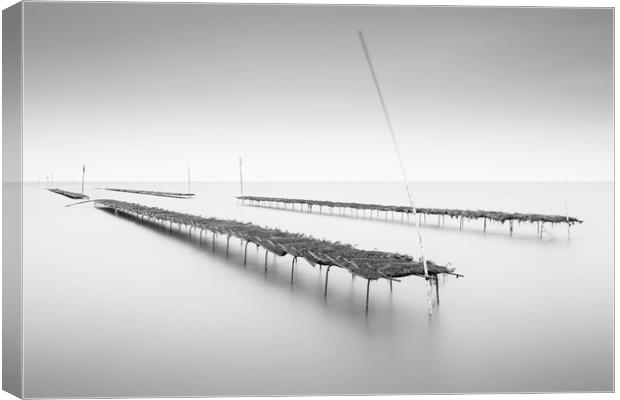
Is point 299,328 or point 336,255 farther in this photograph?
point 336,255

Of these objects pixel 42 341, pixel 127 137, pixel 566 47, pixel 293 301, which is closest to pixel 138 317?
pixel 42 341

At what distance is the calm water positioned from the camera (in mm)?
5293

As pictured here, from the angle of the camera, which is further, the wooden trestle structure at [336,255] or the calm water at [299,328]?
the wooden trestle structure at [336,255]

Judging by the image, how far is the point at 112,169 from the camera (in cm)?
1353

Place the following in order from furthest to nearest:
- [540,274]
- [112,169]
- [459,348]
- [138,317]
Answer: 1. [112,169]
2. [540,274]
3. [138,317]
4. [459,348]

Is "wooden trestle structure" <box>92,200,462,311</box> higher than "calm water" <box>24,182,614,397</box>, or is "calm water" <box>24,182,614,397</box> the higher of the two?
"wooden trestle structure" <box>92,200,462,311</box>

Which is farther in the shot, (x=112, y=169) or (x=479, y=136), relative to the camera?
(x=112, y=169)

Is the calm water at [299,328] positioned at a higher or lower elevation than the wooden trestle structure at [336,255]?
lower

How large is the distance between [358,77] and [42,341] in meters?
5.49

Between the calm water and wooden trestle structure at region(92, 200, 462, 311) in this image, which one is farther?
wooden trestle structure at region(92, 200, 462, 311)

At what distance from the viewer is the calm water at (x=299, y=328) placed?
5.29 metres

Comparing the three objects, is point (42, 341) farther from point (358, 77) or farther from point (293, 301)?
point (358, 77)

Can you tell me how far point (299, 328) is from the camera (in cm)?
725

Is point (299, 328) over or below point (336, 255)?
below
